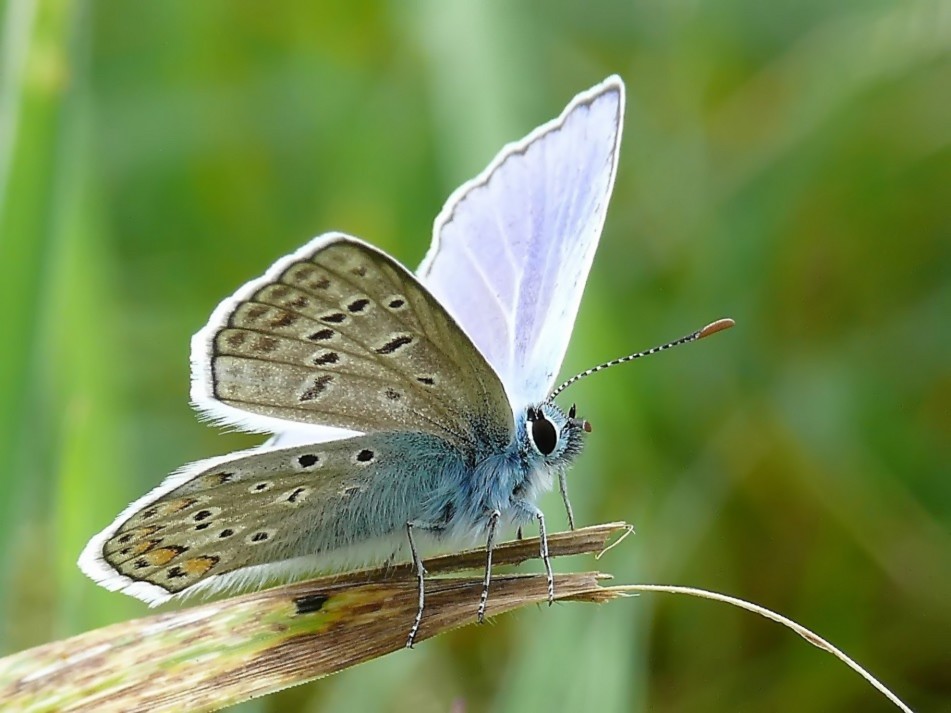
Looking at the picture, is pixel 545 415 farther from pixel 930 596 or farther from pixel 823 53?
pixel 823 53

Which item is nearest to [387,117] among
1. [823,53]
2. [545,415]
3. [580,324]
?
[580,324]

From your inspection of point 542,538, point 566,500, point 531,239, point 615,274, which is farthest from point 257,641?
point 615,274

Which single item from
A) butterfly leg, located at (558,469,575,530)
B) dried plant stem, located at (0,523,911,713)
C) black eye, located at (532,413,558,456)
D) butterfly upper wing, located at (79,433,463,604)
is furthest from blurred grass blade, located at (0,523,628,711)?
butterfly leg, located at (558,469,575,530)

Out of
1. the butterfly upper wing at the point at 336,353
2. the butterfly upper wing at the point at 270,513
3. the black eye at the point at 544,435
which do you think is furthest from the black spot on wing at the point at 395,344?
the black eye at the point at 544,435

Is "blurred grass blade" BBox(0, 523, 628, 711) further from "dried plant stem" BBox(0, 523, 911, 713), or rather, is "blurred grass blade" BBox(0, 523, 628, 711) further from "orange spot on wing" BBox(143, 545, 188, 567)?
"orange spot on wing" BBox(143, 545, 188, 567)

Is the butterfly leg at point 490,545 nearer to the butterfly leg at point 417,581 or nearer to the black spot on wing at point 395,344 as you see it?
the butterfly leg at point 417,581
